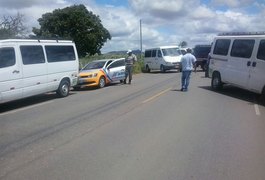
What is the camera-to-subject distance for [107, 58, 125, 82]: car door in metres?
21.0

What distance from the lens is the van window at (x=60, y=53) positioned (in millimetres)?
14785

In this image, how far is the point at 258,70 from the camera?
13172mm

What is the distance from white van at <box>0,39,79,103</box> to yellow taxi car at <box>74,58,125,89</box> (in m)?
2.85

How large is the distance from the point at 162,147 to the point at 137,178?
1.72 m

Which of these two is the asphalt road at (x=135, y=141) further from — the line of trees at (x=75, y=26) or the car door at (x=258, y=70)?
the line of trees at (x=75, y=26)

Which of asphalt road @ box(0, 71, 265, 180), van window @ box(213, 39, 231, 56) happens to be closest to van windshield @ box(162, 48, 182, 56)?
van window @ box(213, 39, 231, 56)

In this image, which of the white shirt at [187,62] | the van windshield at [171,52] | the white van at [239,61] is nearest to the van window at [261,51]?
the white van at [239,61]

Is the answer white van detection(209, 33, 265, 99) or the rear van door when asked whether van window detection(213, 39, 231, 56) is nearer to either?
white van detection(209, 33, 265, 99)

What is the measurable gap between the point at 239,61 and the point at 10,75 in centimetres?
802

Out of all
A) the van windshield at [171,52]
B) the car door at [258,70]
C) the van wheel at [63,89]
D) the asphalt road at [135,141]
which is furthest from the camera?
the van windshield at [171,52]

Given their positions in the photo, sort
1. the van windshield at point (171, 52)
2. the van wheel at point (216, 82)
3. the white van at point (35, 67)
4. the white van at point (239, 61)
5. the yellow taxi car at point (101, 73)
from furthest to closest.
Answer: the van windshield at point (171, 52) → the yellow taxi car at point (101, 73) → the van wheel at point (216, 82) → the white van at point (239, 61) → the white van at point (35, 67)

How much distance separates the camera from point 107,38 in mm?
67125

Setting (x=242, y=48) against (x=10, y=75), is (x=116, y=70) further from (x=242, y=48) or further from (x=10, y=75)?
(x=10, y=75)

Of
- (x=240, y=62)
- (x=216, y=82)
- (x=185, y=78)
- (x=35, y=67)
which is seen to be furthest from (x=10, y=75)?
(x=216, y=82)
